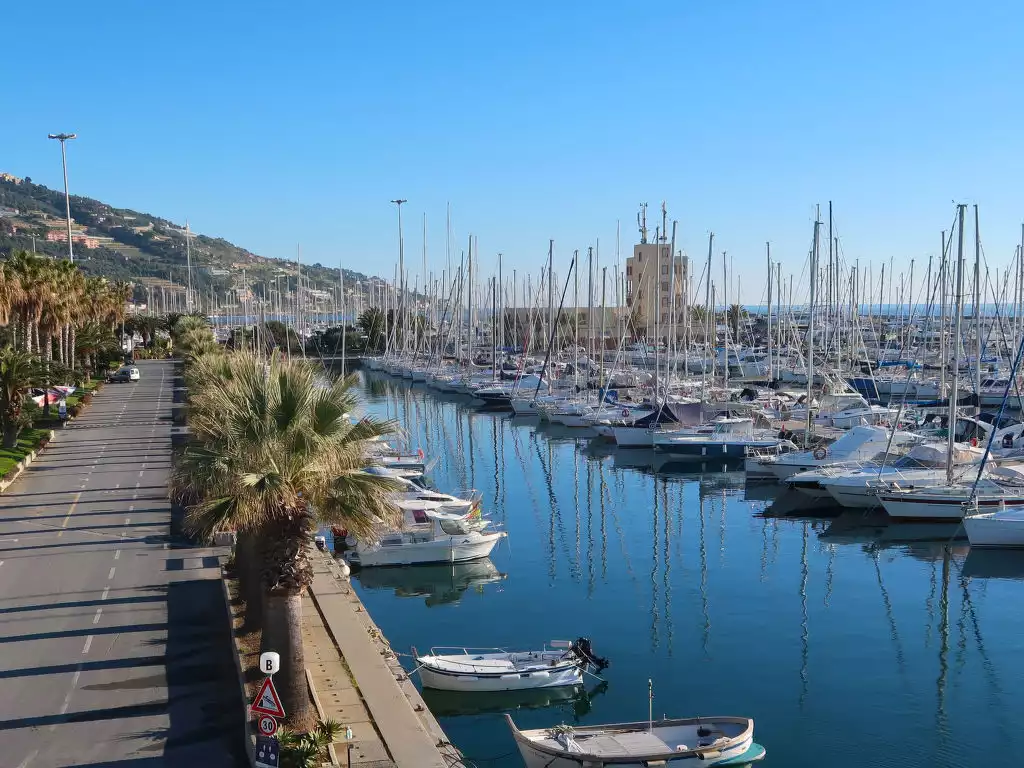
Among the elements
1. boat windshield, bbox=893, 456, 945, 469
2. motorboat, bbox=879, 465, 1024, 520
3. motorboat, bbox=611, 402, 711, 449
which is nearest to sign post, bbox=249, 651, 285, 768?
motorboat, bbox=879, 465, 1024, 520

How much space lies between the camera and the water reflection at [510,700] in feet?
68.5

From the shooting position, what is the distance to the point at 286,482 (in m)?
14.6

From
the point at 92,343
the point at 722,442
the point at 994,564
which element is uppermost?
the point at 92,343

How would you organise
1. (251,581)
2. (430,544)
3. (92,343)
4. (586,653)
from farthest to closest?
(92,343), (430,544), (586,653), (251,581)

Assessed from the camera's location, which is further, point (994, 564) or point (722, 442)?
point (722, 442)

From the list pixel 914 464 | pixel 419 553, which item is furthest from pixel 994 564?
pixel 419 553

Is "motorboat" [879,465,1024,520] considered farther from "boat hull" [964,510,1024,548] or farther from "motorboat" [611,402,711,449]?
"motorboat" [611,402,711,449]

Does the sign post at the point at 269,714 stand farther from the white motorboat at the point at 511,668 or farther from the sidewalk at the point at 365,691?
the white motorboat at the point at 511,668

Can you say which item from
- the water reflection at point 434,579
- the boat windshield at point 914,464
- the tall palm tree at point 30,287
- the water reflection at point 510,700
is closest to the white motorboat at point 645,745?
the water reflection at point 510,700

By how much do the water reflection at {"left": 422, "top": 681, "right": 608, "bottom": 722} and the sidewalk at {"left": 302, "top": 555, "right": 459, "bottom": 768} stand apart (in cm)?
207

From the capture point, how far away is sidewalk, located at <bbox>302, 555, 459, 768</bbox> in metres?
14.8

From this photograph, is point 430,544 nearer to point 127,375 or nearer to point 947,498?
point 947,498

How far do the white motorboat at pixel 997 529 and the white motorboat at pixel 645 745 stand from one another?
18852mm

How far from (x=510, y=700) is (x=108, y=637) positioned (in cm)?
828
